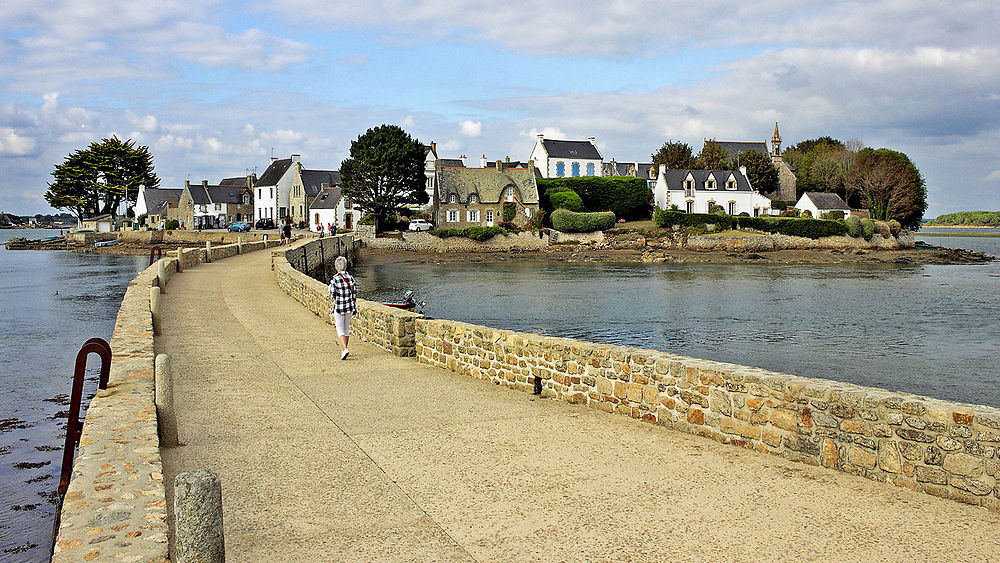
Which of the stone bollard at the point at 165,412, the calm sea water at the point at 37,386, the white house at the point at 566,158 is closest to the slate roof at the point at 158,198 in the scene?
the white house at the point at 566,158

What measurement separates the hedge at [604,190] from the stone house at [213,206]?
1550 inches

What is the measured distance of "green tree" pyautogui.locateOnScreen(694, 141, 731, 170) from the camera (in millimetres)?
86238

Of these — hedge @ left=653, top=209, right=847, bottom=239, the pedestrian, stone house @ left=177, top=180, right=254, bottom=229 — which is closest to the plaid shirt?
the pedestrian

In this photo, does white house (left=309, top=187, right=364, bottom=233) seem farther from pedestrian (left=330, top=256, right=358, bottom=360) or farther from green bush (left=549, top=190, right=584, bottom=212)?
pedestrian (left=330, top=256, right=358, bottom=360)

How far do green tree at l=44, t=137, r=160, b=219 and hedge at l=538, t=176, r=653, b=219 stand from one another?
5622cm

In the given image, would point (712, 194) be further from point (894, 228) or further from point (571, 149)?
point (571, 149)

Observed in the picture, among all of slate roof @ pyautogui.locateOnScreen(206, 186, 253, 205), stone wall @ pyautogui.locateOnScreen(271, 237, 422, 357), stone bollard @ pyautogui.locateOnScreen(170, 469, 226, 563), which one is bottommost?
stone wall @ pyautogui.locateOnScreen(271, 237, 422, 357)

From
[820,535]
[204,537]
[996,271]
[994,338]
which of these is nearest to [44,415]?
[204,537]

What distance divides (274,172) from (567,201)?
119 ft

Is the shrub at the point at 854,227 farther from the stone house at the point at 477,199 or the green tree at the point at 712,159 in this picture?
the stone house at the point at 477,199

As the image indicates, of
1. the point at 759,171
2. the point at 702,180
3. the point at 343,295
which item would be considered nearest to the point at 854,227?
the point at 702,180

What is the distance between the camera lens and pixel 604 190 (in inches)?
2908

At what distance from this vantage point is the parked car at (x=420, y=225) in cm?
6671

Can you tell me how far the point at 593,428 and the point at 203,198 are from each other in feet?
294
